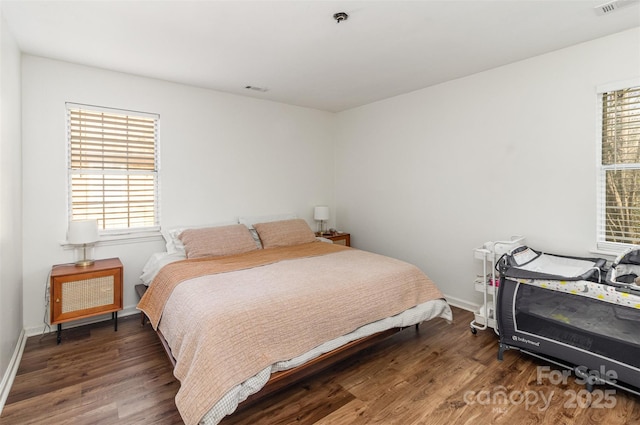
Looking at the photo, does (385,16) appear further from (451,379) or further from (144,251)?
(144,251)

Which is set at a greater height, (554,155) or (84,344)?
(554,155)

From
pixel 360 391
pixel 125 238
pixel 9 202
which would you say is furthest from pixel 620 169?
pixel 9 202

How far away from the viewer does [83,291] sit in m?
2.86

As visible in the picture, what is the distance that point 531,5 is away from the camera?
212 centimetres

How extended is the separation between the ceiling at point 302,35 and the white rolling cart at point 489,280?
1732 millimetres

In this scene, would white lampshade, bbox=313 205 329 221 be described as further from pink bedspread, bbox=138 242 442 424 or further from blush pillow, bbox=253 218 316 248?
pink bedspread, bbox=138 242 442 424

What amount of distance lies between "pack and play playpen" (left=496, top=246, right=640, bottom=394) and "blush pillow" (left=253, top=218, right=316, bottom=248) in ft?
7.34

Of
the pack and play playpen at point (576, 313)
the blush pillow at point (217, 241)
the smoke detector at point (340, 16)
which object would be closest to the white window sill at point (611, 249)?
the pack and play playpen at point (576, 313)

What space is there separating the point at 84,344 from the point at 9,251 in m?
1.02

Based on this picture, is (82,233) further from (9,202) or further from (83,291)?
(9,202)

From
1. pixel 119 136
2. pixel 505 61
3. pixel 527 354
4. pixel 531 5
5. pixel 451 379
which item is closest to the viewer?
pixel 531 5

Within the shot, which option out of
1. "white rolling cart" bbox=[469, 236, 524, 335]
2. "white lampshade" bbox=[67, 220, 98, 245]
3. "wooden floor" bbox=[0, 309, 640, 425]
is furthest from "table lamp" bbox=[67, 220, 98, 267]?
"white rolling cart" bbox=[469, 236, 524, 335]

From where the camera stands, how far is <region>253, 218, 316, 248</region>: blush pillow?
3838 mm

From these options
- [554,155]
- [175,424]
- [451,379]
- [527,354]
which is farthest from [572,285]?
[175,424]
